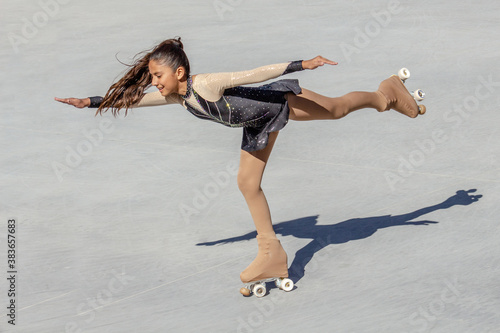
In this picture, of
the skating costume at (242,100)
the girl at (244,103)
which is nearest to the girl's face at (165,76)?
the girl at (244,103)

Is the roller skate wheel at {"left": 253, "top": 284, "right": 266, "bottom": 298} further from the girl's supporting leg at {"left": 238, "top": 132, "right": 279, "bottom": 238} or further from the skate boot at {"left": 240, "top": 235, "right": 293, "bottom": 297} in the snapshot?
the girl's supporting leg at {"left": 238, "top": 132, "right": 279, "bottom": 238}

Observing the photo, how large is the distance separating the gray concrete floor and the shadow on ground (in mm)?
17

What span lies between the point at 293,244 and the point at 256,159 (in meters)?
0.92

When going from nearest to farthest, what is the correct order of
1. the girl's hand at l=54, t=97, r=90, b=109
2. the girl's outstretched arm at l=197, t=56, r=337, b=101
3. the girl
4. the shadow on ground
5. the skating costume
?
the girl's outstretched arm at l=197, t=56, r=337, b=101, the skating costume, the girl, the girl's hand at l=54, t=97, r=90, b=109, the shadow on ground

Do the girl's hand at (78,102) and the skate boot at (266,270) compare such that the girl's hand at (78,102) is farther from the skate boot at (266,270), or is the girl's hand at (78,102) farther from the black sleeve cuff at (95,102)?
the skate boot at (266,270)

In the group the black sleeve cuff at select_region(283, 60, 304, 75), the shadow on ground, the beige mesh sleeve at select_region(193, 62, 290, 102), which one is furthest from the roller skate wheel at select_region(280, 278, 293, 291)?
the black sleeve cuff at select_region(283, 60, 304, 75)

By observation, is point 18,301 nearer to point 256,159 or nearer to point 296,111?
point 256,159

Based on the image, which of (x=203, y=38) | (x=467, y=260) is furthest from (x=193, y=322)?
(x=203, y=38)

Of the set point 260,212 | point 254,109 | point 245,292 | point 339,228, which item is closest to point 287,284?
point 245,292

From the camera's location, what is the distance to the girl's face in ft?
18.0

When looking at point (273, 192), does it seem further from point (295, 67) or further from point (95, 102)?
point (295, 67)

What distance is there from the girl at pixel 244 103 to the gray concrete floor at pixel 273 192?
15.8 inches

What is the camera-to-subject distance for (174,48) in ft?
18.2

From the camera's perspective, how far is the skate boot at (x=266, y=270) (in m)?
5.71
